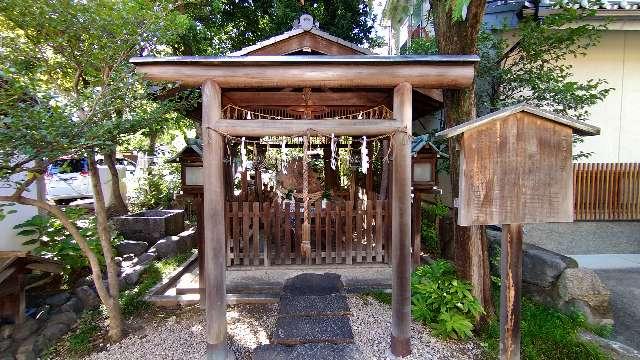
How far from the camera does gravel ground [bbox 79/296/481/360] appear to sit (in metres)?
4.11

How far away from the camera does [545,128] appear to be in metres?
2.96

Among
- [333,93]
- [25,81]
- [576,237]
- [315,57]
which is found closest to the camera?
[25,81]

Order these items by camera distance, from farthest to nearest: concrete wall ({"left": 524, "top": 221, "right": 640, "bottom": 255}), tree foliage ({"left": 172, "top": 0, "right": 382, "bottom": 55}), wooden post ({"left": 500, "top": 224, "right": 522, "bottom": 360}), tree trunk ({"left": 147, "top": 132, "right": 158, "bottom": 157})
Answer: tree trunk ({"left": 147, "top": 132, "right": 158, "bottom": 157}) < tree foliage ({"left": 172, "top": 0, "right": 382, "bottom": 55}) < concrete wall ({"left": 524, "top": 221, "right": 640, "bottom": 255}) < wooden post ({"left": 500, "top": 224, "right": 522, "bottom": 360})

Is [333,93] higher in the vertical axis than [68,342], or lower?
higher

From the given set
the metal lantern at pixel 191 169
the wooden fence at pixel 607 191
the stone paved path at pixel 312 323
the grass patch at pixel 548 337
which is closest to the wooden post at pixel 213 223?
the stone paved path at pixel 312 323

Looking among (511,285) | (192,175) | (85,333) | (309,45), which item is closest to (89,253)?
(85,333)

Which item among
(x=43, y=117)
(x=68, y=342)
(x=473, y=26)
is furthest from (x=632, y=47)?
(x=68, y=342)

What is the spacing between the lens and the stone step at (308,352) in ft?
12.9

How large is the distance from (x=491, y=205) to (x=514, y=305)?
100 centimetres

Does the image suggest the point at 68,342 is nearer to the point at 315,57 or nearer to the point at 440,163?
the point at 315,57

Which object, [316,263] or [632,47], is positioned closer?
[316,263]

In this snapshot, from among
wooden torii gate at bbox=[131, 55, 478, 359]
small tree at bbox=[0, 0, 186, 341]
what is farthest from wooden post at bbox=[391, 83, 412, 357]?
small tree at bbox=[0, 0, 186, 341]

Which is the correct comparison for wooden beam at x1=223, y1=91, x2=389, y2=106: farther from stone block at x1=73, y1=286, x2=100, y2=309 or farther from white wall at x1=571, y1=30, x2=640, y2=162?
white wall at x1=571, y1=30, x2=640, y2=162

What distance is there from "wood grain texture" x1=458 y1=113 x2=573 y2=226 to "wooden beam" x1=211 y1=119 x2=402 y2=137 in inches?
45.5
